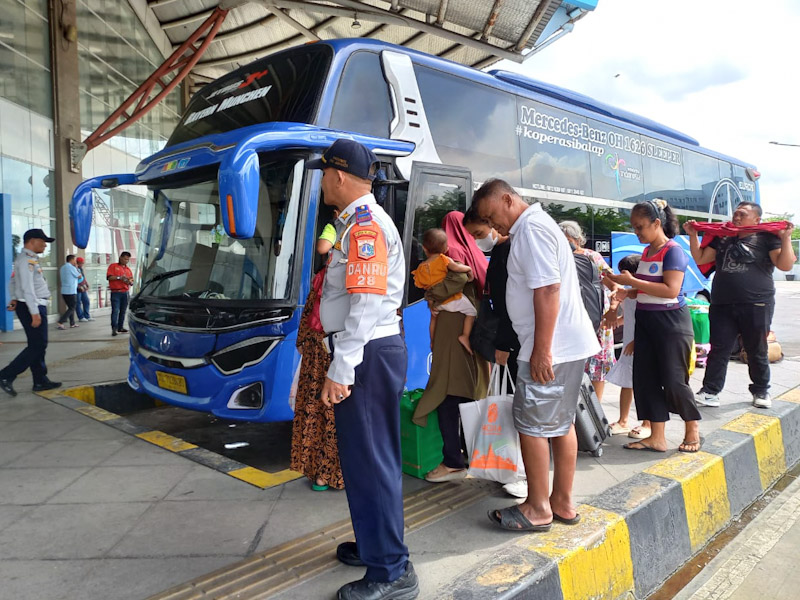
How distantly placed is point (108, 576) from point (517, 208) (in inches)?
100

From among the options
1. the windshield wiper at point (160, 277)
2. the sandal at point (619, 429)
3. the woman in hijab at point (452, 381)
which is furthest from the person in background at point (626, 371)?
the windshield wiper at point (160, 277)

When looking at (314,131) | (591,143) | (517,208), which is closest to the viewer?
(517,208)

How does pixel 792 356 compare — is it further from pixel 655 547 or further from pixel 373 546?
pixel 373 546

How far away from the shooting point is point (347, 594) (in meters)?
2.29

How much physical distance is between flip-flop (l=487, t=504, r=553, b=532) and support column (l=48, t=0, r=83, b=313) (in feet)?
49.6

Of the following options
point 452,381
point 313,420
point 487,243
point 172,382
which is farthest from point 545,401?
point 172,382

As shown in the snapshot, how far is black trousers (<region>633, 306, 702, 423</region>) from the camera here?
13.1 feet

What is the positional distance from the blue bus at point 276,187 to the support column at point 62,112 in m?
11.5

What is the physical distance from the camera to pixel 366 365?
2324 millimetres

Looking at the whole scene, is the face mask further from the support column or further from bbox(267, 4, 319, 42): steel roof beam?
the support column

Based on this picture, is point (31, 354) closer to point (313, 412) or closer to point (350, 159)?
point (313, 412)

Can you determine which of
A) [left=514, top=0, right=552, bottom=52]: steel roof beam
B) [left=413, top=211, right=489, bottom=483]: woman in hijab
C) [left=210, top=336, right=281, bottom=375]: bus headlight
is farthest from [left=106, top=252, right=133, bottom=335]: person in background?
[left=413, top=211, right=489, bottom=483]: woman in hijab

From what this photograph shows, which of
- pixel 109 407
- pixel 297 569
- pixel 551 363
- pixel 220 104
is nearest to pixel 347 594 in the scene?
pixel 297 569

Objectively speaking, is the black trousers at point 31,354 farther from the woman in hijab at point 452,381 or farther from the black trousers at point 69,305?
the black trousers at point 69,305
